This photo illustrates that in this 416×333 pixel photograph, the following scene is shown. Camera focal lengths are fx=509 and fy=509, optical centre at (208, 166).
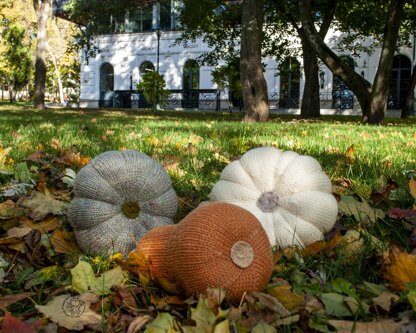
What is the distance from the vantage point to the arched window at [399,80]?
3258 cm

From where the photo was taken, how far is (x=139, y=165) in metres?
1.85

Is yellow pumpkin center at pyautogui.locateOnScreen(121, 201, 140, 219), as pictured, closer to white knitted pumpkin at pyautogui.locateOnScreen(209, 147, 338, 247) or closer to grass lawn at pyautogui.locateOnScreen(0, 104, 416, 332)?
grass lawn at pyautogui.locateOnScreen(0, 104, 416, 332)

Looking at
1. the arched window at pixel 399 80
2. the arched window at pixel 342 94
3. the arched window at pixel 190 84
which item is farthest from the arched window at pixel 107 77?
the arched window at pixel 399 80

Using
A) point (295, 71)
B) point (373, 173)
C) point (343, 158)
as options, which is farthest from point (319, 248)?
point (295, 71)

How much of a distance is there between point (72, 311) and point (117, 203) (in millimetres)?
567

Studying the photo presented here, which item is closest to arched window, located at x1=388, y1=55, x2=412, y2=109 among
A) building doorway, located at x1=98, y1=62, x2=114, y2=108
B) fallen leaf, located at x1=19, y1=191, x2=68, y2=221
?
building doorway, located at x1=98, y1=62, x2=114, y2=108

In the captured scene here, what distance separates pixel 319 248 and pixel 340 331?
0.66 m

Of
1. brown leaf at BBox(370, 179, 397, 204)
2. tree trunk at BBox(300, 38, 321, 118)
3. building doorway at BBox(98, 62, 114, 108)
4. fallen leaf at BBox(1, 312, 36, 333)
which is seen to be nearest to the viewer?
fallen leaf at BBox(1, 312, 36, 333)

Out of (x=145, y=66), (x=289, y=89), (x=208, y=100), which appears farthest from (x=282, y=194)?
(x=145, y=66)

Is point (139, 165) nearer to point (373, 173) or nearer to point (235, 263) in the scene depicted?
point (235, 263)

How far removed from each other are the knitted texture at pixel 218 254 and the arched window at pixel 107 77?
4221 centimetres

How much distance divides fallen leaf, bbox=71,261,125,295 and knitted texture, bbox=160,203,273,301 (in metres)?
→ 0.20

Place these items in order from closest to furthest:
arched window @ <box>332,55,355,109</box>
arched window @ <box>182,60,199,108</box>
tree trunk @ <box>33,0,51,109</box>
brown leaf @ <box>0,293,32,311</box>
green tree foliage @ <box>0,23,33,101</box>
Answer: brown leaf @ <box>0,293,32,311</box>
tree trunk @ <box>33,0,51,109</box>
arched window @ <box>332,55,355,109</box>
arched window @ <box>182,60,199,108</box>
green tree foliage @ <box>0,23,33,101</box>

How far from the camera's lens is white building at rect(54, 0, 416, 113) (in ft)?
109
